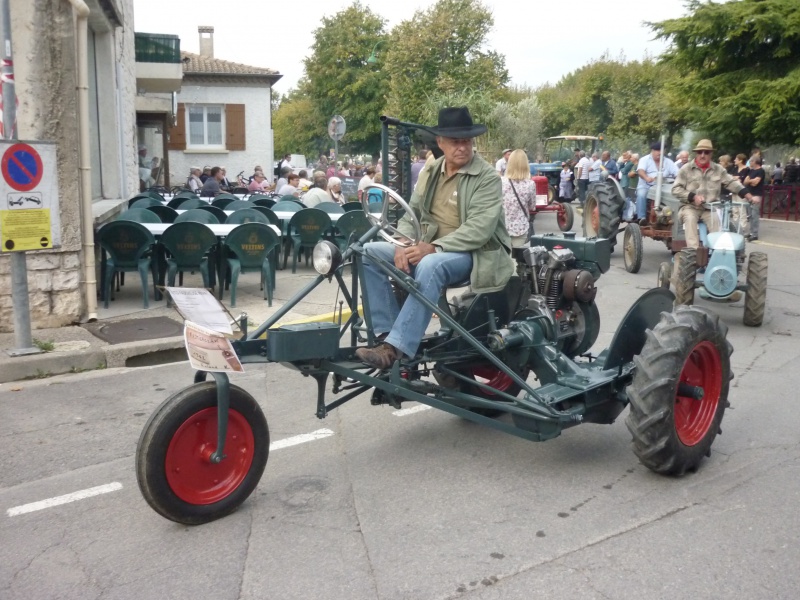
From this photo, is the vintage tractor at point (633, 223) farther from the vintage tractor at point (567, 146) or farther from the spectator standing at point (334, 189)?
the vintage tractor at point (567, 146)

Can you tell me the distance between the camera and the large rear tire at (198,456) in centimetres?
390

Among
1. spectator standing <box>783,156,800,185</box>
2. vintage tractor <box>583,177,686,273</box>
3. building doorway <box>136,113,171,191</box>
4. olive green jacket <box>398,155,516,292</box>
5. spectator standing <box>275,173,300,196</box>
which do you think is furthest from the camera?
spectator standing <box>783,156,800,185</box>

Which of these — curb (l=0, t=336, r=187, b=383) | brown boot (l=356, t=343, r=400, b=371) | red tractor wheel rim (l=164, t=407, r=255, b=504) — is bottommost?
curb (l=0, t=336, r=187, b=383)

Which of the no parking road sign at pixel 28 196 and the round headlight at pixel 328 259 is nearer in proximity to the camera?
the round headlight at pixel 328 259

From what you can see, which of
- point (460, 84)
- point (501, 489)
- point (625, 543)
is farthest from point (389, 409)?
point (460, 84)

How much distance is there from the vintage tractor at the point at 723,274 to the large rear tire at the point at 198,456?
6180mm

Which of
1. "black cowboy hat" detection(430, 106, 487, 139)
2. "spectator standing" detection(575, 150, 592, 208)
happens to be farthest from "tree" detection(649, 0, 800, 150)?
"black cowboy hat" detection(430, 106, 487, 139)

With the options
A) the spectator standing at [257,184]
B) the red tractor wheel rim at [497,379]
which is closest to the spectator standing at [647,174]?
the red tractor wheel rim at [497,379]

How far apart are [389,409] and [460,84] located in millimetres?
32198

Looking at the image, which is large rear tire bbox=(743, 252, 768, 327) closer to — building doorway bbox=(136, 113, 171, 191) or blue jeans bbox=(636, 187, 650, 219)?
blue jeans bbox=(636, 187, 650, 219)

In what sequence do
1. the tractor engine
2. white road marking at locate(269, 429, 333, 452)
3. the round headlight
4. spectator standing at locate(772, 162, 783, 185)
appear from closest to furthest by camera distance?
the round headlight < the tractor engine < white road marking at locate(269, 429, 333, 452) < spectator standing at locate(772, 162, 783, 185)

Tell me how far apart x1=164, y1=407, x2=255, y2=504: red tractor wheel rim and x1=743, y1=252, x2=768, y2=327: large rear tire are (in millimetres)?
6609

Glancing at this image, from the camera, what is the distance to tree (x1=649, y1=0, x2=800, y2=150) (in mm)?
22641

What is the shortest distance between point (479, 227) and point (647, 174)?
10919 millimetres
